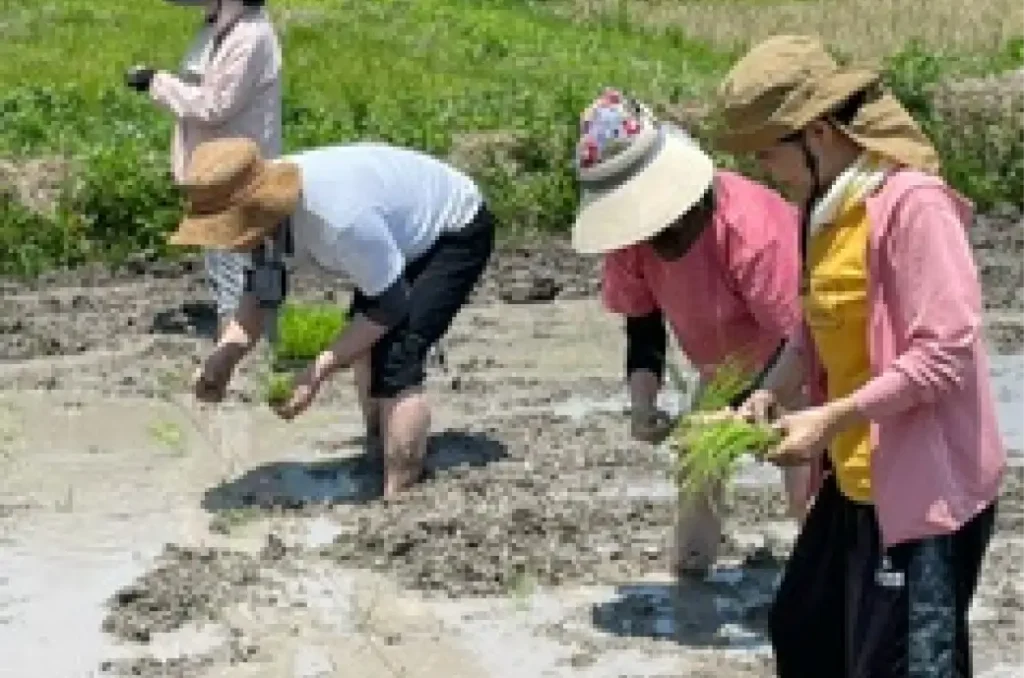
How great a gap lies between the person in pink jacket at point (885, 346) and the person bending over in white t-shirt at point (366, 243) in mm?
2219

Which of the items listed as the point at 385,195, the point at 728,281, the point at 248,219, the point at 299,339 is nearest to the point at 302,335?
the point at 299,339

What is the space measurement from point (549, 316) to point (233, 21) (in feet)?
6.91

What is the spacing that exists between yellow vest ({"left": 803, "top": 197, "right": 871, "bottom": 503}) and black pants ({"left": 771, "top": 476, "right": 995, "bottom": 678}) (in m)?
0.09

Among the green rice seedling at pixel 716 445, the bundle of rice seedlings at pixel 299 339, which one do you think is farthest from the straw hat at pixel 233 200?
the bundle of rice seedlings at pixel 299 339

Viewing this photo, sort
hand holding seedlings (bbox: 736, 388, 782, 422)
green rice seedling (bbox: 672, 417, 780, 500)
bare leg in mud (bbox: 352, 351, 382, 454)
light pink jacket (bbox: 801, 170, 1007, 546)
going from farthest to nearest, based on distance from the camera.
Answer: bare leg in mud (bbox: 352, 351, 382, 454) < hand holding seedlings (bbox: 736, 388, 782, 422) < green rice seedling (bbox: 672, 417, 780, 500) < light pink jacket (bbox: 801, 170, 1007, 546)

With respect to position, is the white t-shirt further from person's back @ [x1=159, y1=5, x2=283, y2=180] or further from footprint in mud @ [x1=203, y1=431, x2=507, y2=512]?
person's back @ [x1=159, y1=5, x2=283, y2=180]

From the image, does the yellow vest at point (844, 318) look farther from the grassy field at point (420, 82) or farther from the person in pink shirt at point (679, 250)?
the grassy field at point (420, 82)

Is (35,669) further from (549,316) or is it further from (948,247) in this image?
(549,316)

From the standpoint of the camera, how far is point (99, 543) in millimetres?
6449

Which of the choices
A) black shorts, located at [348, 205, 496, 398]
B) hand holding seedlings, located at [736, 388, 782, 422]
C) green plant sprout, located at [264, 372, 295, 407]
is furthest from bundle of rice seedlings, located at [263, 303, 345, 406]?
hand holding seedlings, located at [736, 388, 782, 422]

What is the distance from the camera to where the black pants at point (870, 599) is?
13.1ft

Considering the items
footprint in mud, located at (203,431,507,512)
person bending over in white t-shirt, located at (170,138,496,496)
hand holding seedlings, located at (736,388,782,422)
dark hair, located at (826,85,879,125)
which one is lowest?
footprint in mud, located at (203,431,507,512)

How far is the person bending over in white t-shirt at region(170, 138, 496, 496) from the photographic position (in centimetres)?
601

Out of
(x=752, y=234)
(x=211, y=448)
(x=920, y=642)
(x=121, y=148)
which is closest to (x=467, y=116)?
(x=121, y=148)
